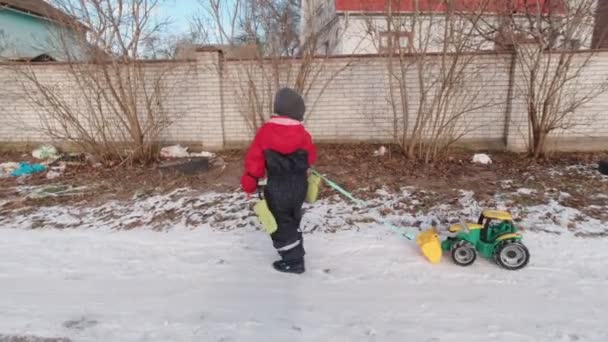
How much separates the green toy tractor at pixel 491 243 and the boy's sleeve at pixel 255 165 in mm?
1731

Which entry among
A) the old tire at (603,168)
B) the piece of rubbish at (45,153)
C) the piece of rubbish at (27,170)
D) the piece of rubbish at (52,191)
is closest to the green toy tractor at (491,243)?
the old tire at (603,168)

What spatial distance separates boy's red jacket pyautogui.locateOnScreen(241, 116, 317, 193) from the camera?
113 inches

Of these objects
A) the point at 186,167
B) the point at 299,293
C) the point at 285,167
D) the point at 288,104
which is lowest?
the point at 299,293

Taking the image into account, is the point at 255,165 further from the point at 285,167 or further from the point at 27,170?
the point at 27,170

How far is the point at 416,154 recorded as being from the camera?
6.61 meters

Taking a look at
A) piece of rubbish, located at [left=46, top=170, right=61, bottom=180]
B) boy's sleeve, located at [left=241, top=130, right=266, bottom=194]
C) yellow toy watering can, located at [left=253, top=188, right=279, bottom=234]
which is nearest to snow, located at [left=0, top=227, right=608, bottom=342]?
yellow toy watering can, located at [left=253, top=188, right=279, bottom=234]

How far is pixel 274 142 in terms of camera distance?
2.87 metres

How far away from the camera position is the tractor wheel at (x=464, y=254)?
121 inches

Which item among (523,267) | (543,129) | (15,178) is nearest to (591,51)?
(543,129)

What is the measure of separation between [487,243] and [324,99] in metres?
5.43

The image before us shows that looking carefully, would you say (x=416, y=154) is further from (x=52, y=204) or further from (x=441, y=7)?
(x=52, y=204)

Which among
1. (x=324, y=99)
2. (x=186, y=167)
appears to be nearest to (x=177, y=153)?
(x=186, y=167)

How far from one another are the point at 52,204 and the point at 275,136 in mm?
4014

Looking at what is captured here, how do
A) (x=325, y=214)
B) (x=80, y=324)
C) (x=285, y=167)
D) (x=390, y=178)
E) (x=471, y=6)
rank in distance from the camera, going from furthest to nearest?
(x=471, y=6)
(x=390, y=178)
(x=325, y=214)
(x=285, y=167)
(x=80, y=324)
